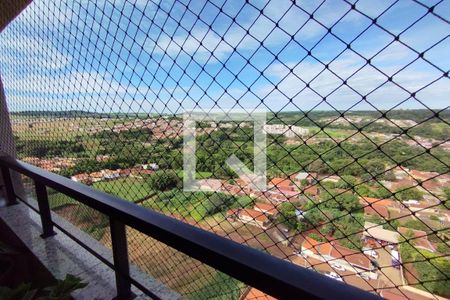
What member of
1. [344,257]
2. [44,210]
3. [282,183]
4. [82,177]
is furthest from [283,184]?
[82,177]

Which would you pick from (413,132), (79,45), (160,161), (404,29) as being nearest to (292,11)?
(404,29)

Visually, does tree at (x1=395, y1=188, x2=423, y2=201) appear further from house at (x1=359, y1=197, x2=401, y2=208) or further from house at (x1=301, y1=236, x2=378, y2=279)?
house at (x1=301, y1=236, x2=378, y2=279)

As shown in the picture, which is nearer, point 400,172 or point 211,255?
point 211,255

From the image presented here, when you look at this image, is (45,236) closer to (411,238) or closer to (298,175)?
(298,175)

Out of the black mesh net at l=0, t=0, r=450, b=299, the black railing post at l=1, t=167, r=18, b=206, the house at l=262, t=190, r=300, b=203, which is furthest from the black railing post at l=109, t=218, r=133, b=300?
the black railing post at l=1, t=167, r=18, b=206

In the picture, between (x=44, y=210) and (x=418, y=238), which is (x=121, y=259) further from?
(x=418, y=238)

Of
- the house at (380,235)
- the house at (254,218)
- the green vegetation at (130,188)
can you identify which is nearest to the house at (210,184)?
the house at (254,218)
